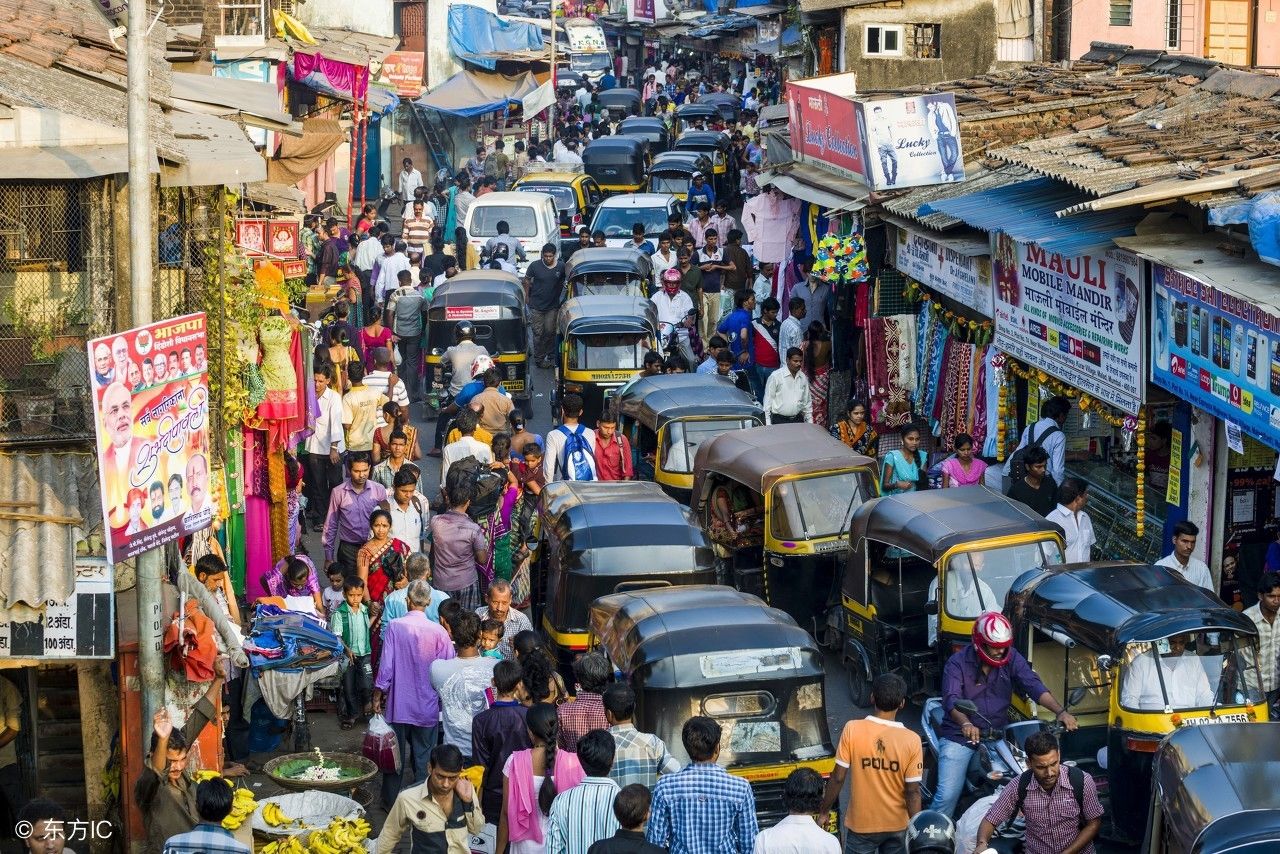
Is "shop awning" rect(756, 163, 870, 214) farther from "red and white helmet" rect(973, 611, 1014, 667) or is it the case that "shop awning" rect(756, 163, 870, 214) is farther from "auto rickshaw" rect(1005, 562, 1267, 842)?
"red and white helmet" rect(973, 611, 1014, 667)

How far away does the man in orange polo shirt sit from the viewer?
378 inches

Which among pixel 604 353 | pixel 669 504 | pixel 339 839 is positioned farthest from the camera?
pixel 604 353

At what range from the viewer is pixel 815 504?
15.4 meters

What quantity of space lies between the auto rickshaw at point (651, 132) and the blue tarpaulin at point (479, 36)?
3557 millimetres

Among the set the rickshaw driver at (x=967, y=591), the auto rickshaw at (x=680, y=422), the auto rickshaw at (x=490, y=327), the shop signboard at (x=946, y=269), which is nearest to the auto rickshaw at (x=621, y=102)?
the auto rickshaw at (x=490, y=327)

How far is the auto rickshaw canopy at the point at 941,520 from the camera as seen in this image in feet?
43.5

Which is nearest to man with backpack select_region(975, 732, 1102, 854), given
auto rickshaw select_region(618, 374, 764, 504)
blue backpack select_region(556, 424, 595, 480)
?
blue backpack select_region(556, 424, 595, 480)

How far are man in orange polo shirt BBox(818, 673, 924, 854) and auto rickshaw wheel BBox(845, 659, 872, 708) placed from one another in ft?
13.9

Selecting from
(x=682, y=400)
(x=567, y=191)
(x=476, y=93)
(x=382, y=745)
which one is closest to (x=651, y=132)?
(x=476, y=93)

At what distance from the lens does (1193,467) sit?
15156 mm

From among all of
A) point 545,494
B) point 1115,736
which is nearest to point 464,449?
point 545,494

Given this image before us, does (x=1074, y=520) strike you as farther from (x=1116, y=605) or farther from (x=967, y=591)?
(x=1116, y=605)

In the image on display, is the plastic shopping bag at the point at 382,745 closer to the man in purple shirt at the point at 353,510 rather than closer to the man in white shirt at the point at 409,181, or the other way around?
the man in purple shirt at the point at 353,510

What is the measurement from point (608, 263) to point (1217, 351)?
13.5 meters
